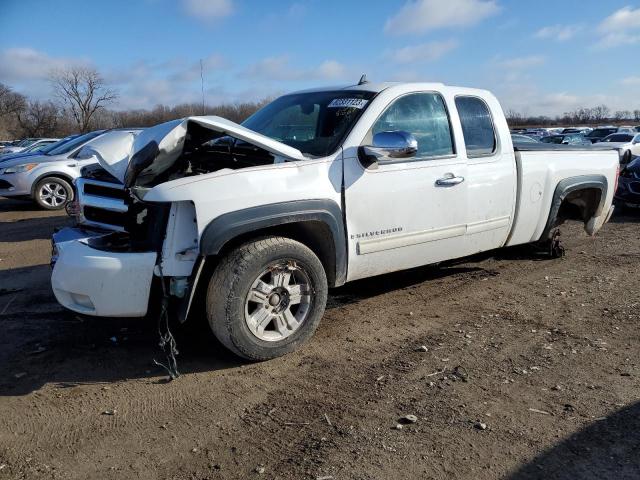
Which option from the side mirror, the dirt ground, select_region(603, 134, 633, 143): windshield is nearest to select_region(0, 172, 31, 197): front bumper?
the dirt ground

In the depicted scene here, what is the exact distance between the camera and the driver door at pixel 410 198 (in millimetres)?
4008

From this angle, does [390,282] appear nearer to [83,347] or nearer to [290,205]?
[290,205]

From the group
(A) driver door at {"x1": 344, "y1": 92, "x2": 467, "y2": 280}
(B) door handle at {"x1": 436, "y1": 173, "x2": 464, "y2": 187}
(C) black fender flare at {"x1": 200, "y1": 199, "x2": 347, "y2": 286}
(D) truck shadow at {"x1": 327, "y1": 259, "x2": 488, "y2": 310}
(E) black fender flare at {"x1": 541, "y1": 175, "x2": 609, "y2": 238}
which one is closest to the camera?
(C) black fender flare at {"x1": 200, "y1": 199, "x2": 347, "y2": 286}

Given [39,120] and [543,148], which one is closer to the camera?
[543,148]

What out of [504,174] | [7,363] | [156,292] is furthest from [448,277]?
[7,363]

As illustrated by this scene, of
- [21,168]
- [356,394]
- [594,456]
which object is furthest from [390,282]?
[21,168]

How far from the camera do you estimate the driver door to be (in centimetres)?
401

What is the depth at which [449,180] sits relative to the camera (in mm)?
4484

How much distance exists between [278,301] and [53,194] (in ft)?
31.7

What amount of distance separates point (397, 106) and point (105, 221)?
8.43 ft

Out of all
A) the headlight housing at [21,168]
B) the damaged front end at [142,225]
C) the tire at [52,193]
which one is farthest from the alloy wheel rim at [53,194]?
the damaged front end at [142,225]

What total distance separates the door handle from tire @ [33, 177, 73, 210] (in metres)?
9.47

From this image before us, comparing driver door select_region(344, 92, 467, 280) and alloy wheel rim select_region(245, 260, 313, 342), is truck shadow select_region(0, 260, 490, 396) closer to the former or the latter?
alloy wheel rim select_region(245, 260, 313, 342)

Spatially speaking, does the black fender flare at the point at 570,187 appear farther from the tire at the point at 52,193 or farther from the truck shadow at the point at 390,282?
the tire at the point at 52,193
